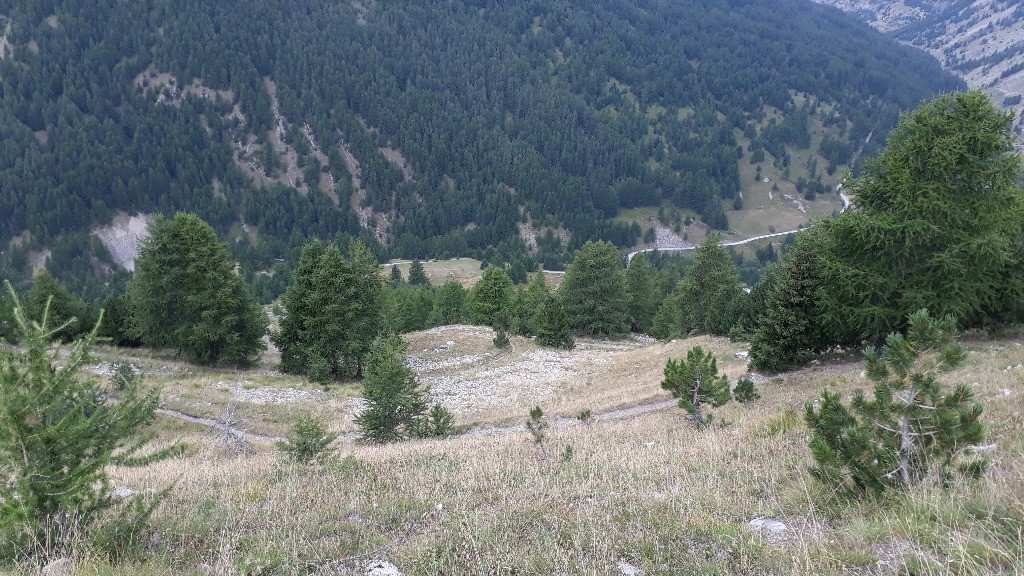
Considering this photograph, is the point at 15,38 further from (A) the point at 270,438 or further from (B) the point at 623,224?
(A) the point at 270,438

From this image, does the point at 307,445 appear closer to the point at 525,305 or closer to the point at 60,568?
the point at 60,568

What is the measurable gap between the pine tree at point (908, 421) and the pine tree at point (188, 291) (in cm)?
3656

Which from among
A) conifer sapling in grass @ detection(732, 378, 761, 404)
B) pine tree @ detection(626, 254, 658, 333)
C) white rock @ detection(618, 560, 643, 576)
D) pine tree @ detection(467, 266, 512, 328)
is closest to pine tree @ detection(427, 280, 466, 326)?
pine tree @ detection(467, 266, 512, 328)

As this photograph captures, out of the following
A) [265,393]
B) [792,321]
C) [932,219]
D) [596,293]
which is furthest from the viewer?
[596,293]

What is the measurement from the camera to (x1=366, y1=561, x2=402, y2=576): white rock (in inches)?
207

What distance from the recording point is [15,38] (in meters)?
191

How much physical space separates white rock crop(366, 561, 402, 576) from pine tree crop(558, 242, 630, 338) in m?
49.2

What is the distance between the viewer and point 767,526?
5988mm

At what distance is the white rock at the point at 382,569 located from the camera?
5.26m

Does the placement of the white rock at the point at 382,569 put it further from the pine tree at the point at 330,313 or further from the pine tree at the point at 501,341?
the pine tree at the point at 501,341

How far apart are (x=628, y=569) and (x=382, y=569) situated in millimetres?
2443

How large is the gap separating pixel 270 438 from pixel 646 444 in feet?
59.6

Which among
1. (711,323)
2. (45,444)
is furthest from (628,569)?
(711,323)

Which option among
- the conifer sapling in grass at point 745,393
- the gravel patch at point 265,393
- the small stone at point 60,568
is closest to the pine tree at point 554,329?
the gravel patch at point 265,393
